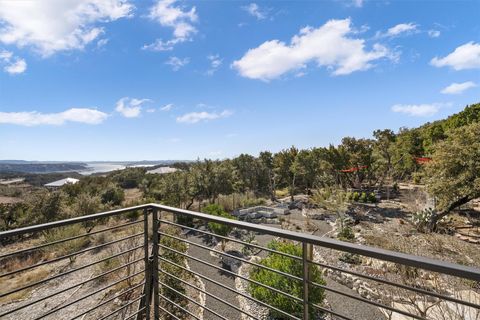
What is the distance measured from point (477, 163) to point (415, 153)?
18062 mm

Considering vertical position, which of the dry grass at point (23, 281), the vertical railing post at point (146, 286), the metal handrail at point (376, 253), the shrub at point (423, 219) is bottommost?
the dry grass at point (23, 281)

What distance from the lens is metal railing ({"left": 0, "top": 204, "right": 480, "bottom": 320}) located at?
4.45 ft

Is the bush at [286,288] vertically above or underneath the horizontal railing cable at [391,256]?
underneath

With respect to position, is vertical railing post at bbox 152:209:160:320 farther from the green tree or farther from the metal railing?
the green tree

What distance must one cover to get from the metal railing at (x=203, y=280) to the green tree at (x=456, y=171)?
5182 millimetres

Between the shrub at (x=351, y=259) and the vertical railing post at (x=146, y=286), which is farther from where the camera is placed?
the shrub at (x=351, y=259)

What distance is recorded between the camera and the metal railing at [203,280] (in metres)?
1.36

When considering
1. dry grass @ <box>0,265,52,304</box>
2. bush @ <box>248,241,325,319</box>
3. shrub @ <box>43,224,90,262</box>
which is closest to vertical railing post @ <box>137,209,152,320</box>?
bush @ <box>248,241,325,319</box>

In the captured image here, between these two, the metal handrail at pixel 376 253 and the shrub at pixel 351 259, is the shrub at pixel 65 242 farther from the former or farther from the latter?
the metal handrail at pixel 376 253

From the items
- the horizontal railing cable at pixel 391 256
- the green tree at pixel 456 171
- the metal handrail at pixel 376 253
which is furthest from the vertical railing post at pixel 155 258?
the green tree at pixel 456 171

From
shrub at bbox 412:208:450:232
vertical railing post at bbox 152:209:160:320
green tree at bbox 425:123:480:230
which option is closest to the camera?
vertical railing post at bbox 152:209:160:320

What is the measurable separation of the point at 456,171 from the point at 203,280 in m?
10.8

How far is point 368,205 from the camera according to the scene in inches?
725

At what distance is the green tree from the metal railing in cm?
518
